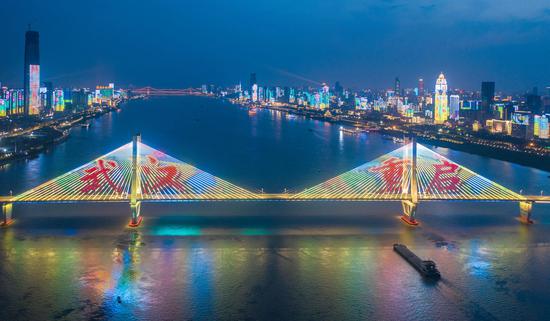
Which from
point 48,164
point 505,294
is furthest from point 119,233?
point 48,164

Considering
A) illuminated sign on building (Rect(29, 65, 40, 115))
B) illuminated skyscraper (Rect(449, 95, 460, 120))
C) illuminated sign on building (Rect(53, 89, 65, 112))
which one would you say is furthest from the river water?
illuminated sign on building (Rect(53, 89, 65, 112))

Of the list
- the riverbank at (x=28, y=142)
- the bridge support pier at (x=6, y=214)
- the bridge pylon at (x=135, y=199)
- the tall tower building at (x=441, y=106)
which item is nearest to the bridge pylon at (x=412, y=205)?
the bridge pylon at (x=135, y=199)

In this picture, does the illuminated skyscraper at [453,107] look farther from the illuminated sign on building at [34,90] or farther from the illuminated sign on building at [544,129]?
the illuminated sign on building at [34,90]

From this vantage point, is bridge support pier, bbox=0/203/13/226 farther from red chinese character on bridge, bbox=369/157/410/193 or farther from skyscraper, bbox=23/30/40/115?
skyscraper, bbox=23/30/40/115

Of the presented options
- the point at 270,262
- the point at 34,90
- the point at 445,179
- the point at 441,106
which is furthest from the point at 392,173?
the point at 34,90

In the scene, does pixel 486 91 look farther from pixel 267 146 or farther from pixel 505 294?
pixel 505 294

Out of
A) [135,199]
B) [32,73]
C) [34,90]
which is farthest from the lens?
Result: [32,73]

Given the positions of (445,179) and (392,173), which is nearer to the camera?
(445,179)

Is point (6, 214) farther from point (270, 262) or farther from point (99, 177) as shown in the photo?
point (270, 262)
